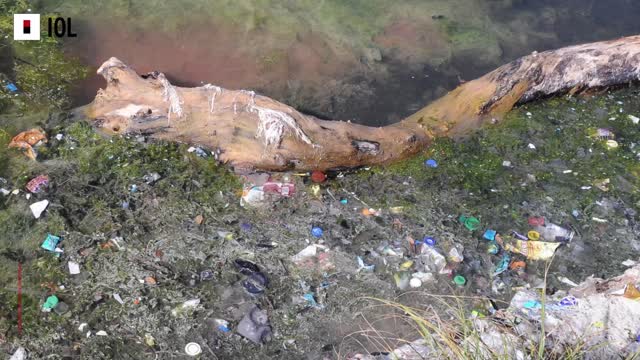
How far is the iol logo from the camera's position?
418 centimetres

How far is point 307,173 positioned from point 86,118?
1442mm

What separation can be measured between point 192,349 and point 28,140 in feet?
5.71

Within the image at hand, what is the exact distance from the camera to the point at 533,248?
3.12m

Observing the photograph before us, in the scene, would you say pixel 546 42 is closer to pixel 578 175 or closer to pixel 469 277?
pixel 578 175

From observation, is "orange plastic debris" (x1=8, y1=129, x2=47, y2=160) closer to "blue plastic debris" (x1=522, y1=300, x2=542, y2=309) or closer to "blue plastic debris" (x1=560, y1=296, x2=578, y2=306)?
"blue plastic debris" (x1=522, y1=300, x2=542, y2=309)

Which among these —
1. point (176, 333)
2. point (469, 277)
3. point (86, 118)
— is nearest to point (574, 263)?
point (469, 277)

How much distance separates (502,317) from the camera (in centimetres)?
262

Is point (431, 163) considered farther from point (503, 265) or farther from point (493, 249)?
point (503, 265)

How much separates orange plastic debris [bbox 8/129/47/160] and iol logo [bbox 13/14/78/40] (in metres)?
1.22

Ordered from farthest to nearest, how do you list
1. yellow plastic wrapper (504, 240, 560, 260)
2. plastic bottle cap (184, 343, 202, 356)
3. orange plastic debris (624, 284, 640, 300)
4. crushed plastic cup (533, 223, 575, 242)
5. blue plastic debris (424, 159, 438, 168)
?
1. blue plastic debris (424, 159, 438, 168)
2. crushed plastic cup (533, 223, 575, 242)
3. yellow plastic wrapper (504, 240, 560, 260)
4. orange plastic debris (624, 284, 640, 300)
5. plastic bottle cap (184, 343, 202, 356)

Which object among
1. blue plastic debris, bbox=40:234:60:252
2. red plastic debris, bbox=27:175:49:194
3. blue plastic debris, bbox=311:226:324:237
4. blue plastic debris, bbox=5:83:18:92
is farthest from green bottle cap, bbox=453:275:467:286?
blue plastic debris, bbox=5:83:18:92

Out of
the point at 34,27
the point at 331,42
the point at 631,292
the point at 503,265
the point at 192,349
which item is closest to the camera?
the point at 192,349

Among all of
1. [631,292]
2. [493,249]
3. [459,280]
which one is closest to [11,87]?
[459,280]

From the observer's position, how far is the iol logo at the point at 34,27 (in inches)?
165
